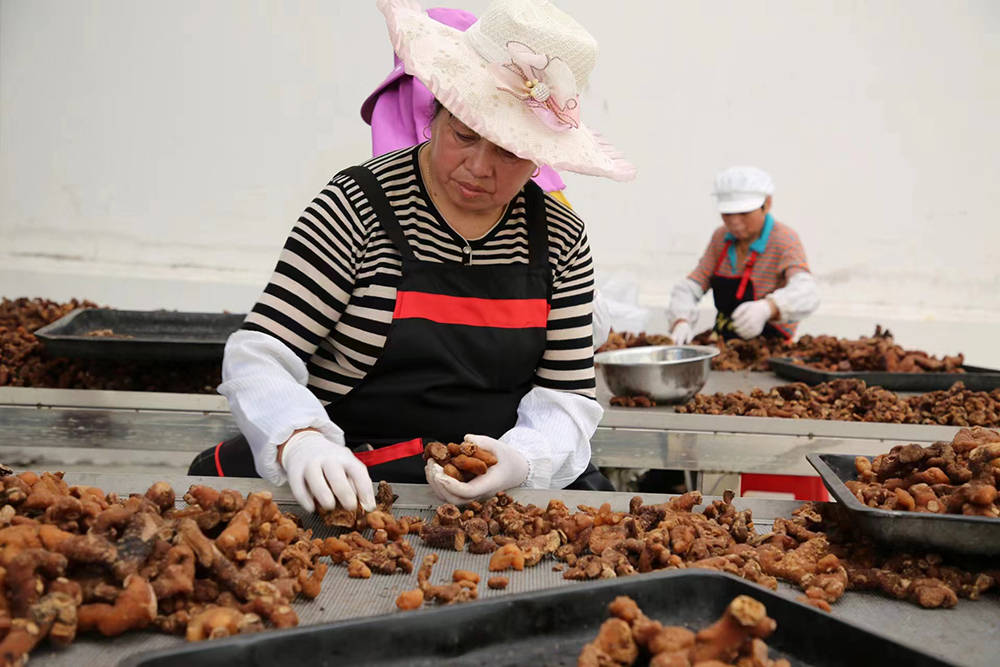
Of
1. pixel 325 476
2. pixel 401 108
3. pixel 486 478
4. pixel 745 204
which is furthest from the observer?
pixel 745 204

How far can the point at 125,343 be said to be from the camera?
8.31 feet

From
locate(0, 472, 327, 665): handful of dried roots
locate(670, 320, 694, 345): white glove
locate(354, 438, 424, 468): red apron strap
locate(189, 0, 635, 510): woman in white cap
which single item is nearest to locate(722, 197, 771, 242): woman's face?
locate(670, 320, 694, 345): white glove

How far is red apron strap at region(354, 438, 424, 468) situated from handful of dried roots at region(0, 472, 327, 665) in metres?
0.50

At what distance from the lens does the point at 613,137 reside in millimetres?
6457

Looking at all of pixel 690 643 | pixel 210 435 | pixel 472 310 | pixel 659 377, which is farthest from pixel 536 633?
pixel 659 377

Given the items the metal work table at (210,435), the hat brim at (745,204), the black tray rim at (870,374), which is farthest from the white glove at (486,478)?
the hat brim at (745,204)

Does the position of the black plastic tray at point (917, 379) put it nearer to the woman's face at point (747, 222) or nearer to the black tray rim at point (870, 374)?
the black tray rim at point (870, 374)

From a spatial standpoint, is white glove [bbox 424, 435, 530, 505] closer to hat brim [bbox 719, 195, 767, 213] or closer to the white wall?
hat brim [bbox 719, 195, 767, 213]

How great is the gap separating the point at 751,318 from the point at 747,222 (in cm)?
79

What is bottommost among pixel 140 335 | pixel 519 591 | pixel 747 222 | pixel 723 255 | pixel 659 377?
pixel 519 591

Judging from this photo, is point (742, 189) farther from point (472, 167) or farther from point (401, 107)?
point (472, 167)

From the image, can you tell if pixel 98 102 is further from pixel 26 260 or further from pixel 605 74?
pixel 605 74

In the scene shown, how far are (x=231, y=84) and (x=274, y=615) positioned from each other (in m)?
5.79

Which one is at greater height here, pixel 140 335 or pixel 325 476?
pixel 140 335
